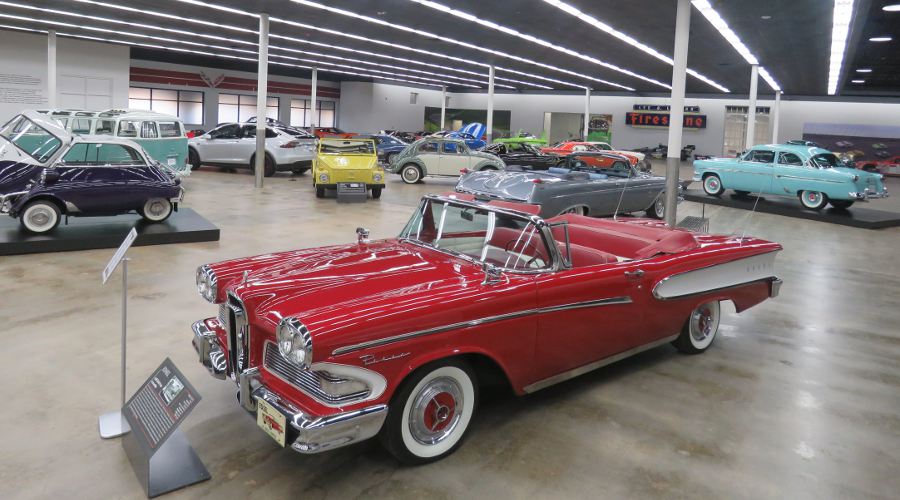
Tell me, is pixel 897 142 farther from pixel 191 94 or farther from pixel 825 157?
pixel 191 94

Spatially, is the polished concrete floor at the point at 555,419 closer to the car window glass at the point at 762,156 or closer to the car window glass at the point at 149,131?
the car window glass at the point at 149,131

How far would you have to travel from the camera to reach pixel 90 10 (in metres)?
16.8

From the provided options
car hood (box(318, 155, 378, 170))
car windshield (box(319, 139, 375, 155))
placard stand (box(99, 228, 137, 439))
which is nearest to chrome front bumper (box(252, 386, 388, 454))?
placard stand (box(99, 228, 137, 439))

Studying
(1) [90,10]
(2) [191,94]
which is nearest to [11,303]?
(1) [90,10]

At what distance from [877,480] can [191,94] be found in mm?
34909

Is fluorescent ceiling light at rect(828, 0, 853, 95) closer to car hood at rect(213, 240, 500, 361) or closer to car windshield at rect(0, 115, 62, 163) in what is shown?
A: car hood at rect(213, 240, 500, 361)

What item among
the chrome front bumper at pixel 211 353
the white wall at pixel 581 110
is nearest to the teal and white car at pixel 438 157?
the chrome front bumper at pixel 211 353

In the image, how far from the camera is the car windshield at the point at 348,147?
14688mm

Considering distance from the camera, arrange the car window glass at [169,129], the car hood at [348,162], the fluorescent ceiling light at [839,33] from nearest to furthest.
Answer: the fluorescent ceiling light at [839,33] < the car hood at [348,162] < the car window glass at [169,129]

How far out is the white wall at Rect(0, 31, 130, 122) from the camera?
23.0 m

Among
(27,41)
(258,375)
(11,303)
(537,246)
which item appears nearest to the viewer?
(258,375)

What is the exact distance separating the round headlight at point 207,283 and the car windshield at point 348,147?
10863 millimetres

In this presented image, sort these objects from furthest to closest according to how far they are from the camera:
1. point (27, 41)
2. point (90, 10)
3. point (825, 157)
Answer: point (27, 41), point (90, 10), point (825, 157)

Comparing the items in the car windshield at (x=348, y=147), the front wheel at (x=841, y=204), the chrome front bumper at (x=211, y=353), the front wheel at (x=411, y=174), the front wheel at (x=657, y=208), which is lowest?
the chrome front bumper at (x=211, y=353)
